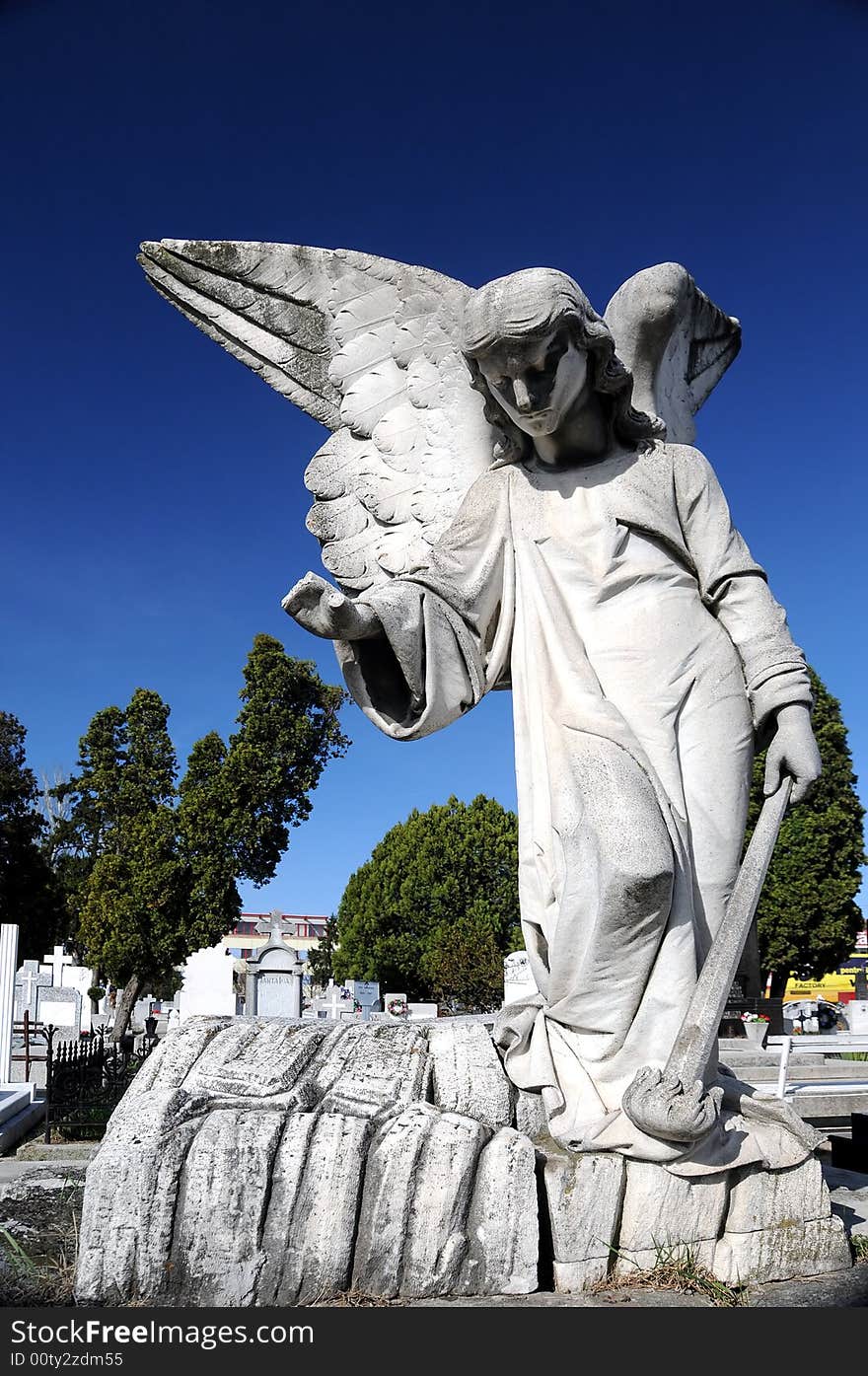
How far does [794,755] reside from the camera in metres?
3.10

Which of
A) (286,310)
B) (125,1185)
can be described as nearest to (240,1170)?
(125,1185)

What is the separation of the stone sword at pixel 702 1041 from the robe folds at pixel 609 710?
0.08m

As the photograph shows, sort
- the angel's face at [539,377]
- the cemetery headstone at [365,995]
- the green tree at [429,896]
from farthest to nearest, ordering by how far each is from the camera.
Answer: the green tree at [429,896]
the cemetery headstone at [365,995]
the angel's face at [539,377]

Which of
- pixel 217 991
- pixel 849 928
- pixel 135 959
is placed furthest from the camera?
pixel 849 928

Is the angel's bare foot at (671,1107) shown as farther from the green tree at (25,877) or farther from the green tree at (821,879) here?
the green tree at (25,877)

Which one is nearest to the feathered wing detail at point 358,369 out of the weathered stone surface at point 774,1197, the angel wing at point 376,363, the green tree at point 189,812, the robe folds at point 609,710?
the angel wing at point 376,363

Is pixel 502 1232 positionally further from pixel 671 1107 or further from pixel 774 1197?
pixel 774 1197

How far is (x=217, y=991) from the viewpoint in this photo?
56.2 ft

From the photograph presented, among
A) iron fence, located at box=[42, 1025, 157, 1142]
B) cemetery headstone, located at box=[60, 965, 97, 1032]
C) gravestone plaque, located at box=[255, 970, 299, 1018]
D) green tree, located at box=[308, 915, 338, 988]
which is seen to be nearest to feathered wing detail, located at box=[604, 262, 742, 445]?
iron fence, located at box=[42, 1025, 157, 1142]

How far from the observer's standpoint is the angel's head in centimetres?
312

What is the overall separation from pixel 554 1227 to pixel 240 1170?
75cm

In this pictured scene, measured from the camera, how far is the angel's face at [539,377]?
3188 mm

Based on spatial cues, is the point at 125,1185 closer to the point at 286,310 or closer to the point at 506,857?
the point at 286,310

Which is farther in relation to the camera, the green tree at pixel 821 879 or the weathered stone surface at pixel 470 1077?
the green tree at pixel 821 879
